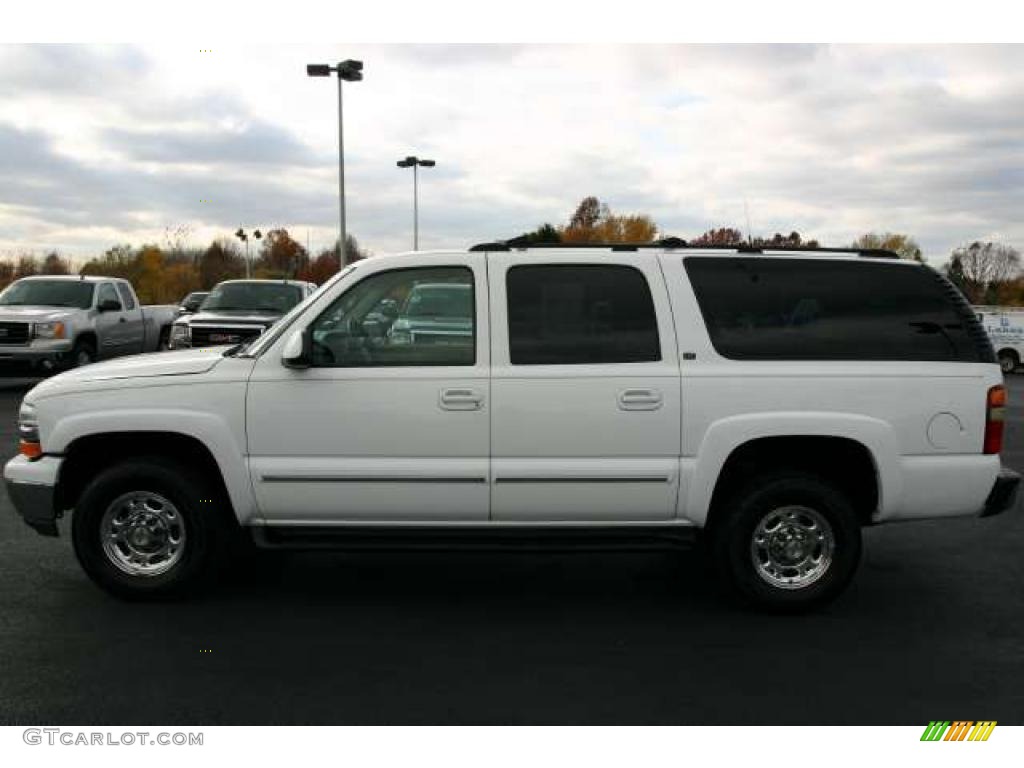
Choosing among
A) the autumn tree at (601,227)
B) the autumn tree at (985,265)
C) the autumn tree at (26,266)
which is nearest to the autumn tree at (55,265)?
the autumn tree at (26,266)

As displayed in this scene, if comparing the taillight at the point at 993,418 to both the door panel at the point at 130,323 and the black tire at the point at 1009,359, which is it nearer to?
the door panel at the point at 130,323

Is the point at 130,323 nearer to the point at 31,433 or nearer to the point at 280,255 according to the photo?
the point at 31,433

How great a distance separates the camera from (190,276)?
253ft

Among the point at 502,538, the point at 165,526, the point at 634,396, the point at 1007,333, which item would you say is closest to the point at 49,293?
the point at 165,526

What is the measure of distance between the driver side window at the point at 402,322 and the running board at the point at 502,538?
0.88 m

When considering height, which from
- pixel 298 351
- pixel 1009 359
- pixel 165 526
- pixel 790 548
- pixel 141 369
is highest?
pixel 298 351

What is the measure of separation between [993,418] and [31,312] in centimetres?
1486

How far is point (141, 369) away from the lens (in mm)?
5203

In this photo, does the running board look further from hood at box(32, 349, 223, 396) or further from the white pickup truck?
the white pickup truck

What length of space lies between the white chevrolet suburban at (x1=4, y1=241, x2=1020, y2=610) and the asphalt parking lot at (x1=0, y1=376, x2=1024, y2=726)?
1.33 feet

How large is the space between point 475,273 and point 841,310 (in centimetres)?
195

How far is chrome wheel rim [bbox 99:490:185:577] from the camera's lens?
5215 millimetres

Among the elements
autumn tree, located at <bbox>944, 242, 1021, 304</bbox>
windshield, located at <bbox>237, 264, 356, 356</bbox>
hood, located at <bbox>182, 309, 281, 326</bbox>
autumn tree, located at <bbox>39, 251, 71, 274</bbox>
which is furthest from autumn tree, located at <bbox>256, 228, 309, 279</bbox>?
windshield, located at <bbox>237, 264, 356, 356</bbox>

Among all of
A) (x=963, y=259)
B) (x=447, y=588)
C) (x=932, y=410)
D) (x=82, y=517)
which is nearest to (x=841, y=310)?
(x=932, y=410)
